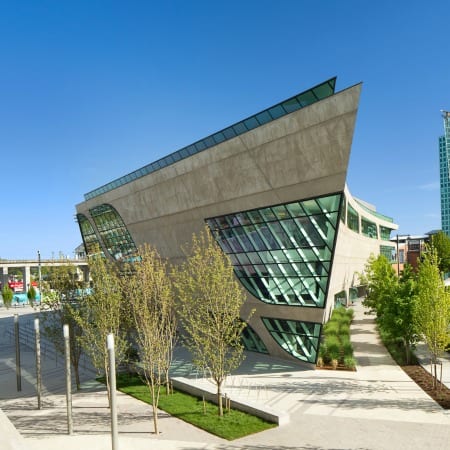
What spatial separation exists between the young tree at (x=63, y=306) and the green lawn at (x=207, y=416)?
326 cm

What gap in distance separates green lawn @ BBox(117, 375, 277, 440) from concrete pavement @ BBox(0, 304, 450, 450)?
39 centimetres

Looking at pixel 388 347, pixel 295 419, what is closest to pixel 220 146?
pixel 295 419

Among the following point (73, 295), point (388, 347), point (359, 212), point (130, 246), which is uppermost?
point (359, 212)

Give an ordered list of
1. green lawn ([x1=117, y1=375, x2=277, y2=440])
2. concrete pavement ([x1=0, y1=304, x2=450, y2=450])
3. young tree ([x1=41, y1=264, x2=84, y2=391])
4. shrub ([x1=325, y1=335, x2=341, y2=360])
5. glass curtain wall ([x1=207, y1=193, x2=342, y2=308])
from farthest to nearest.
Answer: shrub ([x1=325, y1=335, x2=341, y2=360])
glass curtain wall ([x1=207, y1=193, x2=342, y2=308])
young tree ([x1=41, y1=264, x2=84, y2=391])
green lawn ([x1=117, y1=375, x2=277, y2=440])
concrete pavement ([x1=0, y1=304, x2=450, y2=450])

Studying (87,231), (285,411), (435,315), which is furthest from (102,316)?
(87,231)

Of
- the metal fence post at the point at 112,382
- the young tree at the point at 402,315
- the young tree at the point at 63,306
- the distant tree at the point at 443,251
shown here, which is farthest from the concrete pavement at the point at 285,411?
the distant tree at the point at 443,251

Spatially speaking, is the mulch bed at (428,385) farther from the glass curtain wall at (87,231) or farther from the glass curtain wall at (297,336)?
the glass curtain wall at (87,231)

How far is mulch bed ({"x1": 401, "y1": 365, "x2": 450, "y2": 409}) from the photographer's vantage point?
57.2ft

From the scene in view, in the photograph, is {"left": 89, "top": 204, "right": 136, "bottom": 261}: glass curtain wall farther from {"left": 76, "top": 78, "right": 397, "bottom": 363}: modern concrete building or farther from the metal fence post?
the metal fence post

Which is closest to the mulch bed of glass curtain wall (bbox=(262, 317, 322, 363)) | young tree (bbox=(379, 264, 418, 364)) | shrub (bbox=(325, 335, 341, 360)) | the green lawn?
young tree (bbox=(379, 264, 418, 364))

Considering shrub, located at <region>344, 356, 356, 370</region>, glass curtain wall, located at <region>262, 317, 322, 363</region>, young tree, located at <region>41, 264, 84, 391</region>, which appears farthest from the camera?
glass curtain wall, located at <region>262, 317, 322, 363</region>

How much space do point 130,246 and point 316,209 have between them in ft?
72.7

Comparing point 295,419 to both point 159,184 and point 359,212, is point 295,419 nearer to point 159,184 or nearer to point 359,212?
point 159,184

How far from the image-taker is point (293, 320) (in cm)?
2408
